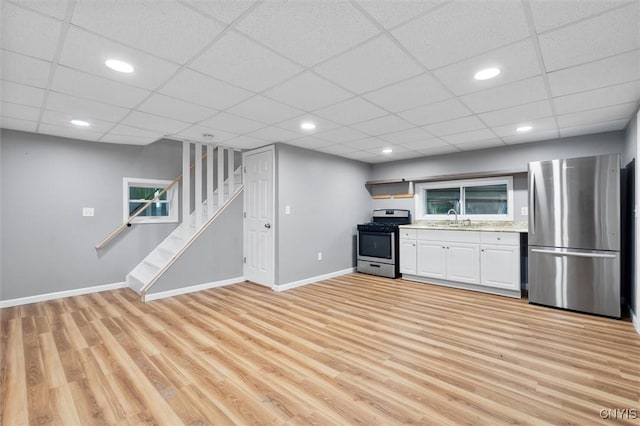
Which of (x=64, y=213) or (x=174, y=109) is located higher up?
(x=174, y=109)

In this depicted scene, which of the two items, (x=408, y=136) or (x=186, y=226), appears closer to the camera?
(x=408, y=136)

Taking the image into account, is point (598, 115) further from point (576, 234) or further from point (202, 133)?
point (202, 133)

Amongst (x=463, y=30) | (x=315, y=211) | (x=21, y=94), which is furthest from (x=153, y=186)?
(x=463, y=30)

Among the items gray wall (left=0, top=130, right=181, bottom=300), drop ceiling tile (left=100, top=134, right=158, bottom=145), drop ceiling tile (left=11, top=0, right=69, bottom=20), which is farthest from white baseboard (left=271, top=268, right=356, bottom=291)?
drop ceiling tile (left=11, top=0, right=69, bottom=20)

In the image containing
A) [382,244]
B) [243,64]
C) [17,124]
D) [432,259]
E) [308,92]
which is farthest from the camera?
[382,244]

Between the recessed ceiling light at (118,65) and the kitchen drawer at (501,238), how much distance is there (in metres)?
4.68

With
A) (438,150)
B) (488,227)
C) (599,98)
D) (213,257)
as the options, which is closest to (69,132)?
(213,257)

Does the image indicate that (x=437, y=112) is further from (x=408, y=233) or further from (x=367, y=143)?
(x=408, y=233)

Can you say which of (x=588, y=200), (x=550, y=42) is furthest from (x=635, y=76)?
(x=588, y=200)

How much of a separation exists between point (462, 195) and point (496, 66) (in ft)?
11.6

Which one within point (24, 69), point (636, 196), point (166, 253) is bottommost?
point (166, 253)

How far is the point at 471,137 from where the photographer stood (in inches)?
165

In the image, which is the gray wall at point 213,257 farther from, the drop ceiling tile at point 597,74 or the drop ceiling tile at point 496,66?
the drop ceiling tile at point 597,74

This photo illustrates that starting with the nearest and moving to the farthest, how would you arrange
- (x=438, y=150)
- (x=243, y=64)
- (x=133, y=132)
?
(x=243, y=64), (x=133, y=132), (x=438, y=150)
